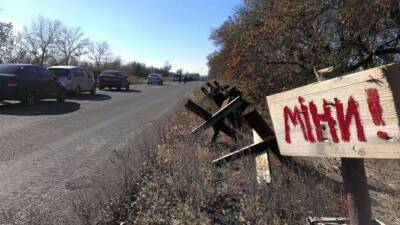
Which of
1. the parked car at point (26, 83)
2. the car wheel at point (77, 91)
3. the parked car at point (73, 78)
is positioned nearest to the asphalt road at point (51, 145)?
the parked car at point (26, 83)

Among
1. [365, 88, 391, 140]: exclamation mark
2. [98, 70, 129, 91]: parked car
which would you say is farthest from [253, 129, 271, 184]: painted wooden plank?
[98, 70, 129, 91]: parked car

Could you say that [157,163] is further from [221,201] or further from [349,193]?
[349,193]

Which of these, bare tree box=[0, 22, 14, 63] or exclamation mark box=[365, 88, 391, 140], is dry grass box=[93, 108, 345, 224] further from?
bare tree box=[0, 22, 14, 63]

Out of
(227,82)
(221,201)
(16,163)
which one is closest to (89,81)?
(227,82)

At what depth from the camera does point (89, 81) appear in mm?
28344

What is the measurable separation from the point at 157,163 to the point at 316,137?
4011 millimetres

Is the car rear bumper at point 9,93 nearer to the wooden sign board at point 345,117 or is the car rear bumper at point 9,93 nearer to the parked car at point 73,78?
the parked car at point 73,78

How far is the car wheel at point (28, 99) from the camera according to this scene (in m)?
18.4

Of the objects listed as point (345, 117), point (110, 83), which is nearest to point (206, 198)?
point (345, 117)

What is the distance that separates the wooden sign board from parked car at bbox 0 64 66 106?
16.1 metres

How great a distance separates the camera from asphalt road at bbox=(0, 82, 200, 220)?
6.42 metres

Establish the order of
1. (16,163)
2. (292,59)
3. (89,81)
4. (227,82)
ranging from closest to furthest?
(16,163) → (292,59) → (227,82) → (89,81)

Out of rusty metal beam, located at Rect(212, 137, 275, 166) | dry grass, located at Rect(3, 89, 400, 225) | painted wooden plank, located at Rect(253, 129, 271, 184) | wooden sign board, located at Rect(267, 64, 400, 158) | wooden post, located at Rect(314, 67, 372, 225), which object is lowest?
dry grass, located at Rect(3, 89, 400, 225)

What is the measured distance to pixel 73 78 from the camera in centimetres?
2619
